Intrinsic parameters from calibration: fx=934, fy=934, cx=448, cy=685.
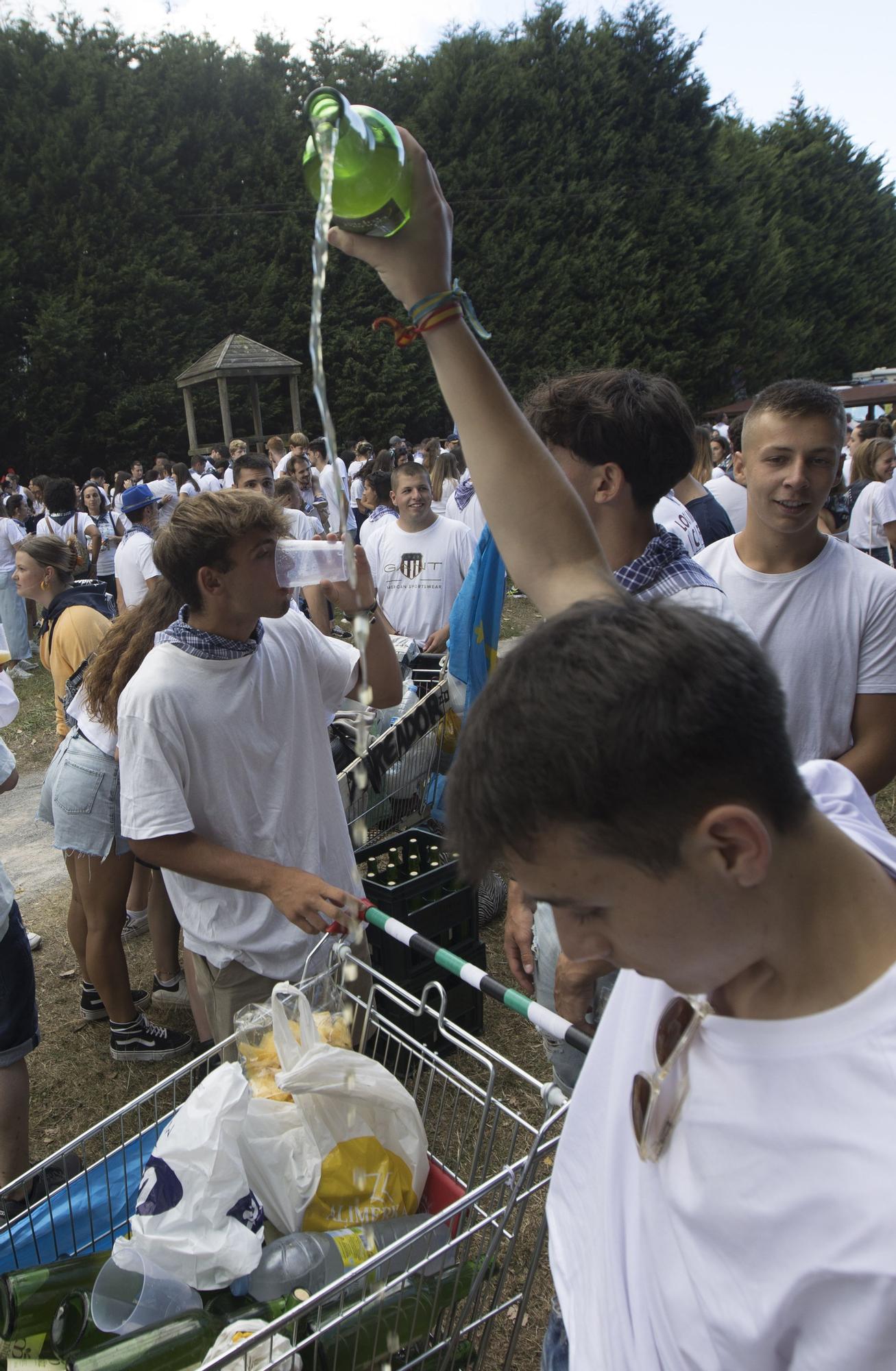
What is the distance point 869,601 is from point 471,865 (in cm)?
224

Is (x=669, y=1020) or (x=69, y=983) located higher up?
(x=669, y=1020)

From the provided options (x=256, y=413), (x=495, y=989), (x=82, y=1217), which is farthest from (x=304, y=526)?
(x=256, y=413)

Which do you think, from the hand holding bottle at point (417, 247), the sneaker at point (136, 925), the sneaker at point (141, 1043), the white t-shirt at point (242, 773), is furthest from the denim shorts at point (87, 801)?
the hand holding bottle at point (417, 247)

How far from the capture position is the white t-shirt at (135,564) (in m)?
6.86

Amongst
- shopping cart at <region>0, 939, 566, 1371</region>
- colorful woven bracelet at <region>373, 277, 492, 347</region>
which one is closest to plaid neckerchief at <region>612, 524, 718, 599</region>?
colorful woven bracelet at <region>373, 277, 492, 347</region>

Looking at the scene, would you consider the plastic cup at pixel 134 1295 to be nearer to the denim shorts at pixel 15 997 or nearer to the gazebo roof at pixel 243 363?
the denim shorts at pixel 15 997

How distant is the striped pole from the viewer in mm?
1849

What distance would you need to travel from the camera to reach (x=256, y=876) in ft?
8.16

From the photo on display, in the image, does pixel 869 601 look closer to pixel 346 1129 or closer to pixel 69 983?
pixel 346 1129

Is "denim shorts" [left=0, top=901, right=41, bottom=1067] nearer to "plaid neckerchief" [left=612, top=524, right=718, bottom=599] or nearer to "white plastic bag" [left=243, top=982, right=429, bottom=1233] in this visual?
"white plastic bag" [left=243, top=982, right=429, bottom=1233]

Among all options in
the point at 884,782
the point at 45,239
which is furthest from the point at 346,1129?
the point at 45,239

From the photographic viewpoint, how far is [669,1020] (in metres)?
1.05

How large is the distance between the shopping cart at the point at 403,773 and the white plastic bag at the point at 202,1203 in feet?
7.80

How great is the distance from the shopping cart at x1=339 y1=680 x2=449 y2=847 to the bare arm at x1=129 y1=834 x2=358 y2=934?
1633 mm
